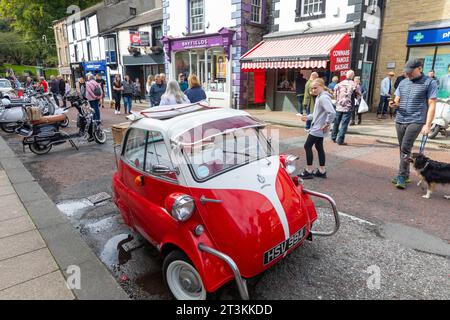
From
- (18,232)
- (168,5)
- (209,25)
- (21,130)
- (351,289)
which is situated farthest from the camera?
(168,5)

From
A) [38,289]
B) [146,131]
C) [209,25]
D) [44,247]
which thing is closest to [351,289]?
[146,131]

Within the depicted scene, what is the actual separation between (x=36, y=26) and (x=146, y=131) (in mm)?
50342

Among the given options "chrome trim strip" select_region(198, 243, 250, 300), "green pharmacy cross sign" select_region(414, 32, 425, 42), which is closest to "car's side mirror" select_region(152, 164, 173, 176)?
"chrome trim strip" select_region(198, 243, 250, 300)

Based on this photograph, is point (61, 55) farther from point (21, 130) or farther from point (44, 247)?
point (44, 247)

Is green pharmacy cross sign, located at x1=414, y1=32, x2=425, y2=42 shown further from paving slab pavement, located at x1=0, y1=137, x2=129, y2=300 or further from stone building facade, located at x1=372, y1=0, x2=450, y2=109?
paving slab pavement, located at x1=0, y1=137, x2=129, y2=300

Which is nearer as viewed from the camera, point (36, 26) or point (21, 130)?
point (21, 130)

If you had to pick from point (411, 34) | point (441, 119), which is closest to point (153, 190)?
point (441, 119)

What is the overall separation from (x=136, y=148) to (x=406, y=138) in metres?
4.33

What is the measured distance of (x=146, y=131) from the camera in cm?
317

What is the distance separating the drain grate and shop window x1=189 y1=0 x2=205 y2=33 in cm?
1464

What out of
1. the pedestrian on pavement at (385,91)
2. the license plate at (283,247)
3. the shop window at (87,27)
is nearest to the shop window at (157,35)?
the shop window at (87,27)

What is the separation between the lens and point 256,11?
→ 1639cm

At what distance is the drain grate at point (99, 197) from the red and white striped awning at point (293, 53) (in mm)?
9683

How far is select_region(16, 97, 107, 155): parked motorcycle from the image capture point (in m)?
7.78
